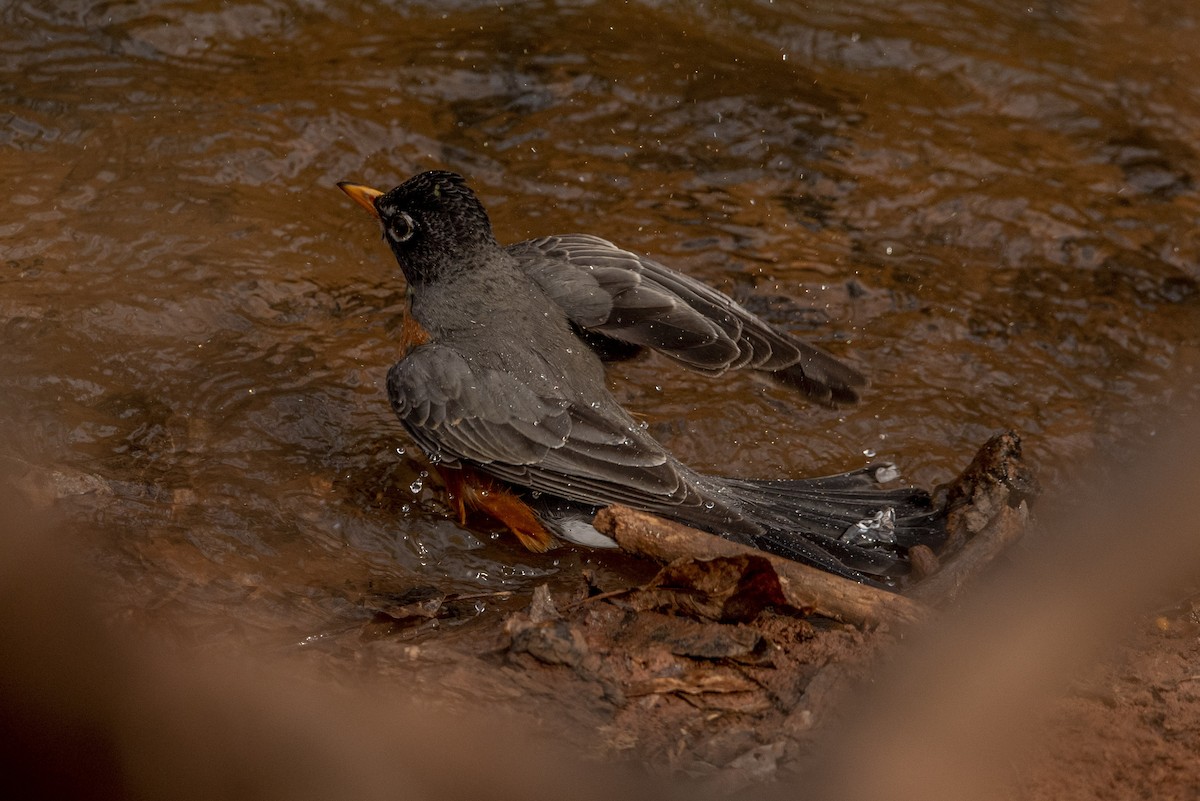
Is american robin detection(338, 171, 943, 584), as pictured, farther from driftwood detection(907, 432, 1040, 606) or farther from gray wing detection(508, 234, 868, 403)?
driftwood detection(907, 432, 1040, 606)

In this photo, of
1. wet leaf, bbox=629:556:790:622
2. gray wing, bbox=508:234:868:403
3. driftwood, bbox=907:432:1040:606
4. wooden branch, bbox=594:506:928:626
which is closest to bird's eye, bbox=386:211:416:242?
gray wing, bbox=508:234:868:403

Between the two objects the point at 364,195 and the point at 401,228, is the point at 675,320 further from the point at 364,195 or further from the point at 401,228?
the point at 364,195

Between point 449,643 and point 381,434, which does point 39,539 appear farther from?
point 381,434

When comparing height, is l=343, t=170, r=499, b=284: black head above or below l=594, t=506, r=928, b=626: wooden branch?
above

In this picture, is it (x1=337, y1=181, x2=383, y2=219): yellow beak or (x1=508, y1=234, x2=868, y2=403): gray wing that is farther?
(x1=337, y1=181, x2=383, y2=219): yellow beak

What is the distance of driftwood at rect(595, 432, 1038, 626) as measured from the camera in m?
3.64

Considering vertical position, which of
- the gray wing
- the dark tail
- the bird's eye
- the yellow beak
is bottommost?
the dark tail

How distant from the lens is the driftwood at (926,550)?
3.64 meters

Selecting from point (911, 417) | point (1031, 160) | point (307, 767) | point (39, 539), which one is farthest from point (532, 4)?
point (307, 767)

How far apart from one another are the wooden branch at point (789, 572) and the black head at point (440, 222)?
1.59 m

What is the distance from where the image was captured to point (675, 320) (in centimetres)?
484

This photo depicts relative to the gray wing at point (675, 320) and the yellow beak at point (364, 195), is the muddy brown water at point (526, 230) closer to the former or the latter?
the gray wing at point (675, 320)

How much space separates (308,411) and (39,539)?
1.68 meters

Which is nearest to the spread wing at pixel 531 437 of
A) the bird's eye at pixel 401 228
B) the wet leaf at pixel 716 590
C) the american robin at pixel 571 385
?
the american robin at pixel 571 385
